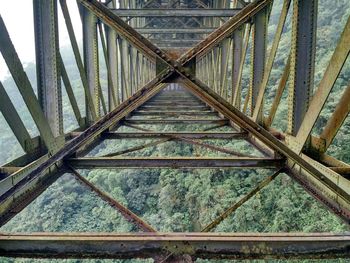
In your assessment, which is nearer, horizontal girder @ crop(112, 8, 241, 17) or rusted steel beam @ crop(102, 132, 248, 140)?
rusted steel beam @ crop(102, 132, 248, 140)

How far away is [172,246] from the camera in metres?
2.77

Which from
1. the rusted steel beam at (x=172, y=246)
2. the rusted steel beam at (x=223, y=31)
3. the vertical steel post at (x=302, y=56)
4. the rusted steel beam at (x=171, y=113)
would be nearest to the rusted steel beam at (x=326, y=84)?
the vertical steel post at (x=302, y=56)

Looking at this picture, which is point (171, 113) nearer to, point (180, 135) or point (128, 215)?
point (180, 135)

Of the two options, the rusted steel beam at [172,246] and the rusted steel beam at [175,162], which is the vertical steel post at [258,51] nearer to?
the rusted steel beam at [175,162]

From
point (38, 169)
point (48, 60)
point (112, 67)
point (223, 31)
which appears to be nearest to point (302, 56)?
point (223, 31)

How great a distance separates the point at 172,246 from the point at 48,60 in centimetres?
274

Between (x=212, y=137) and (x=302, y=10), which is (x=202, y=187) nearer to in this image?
(x=212, y=137)

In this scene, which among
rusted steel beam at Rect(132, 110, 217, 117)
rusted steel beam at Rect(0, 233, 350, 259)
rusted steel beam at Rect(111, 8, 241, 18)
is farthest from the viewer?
rusted steel beam at Rect(132, 110, 217, 117)

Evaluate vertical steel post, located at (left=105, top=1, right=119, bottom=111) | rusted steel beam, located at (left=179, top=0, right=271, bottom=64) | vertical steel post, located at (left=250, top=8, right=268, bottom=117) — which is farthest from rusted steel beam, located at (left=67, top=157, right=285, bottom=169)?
vertical steel post, located at (left=105, top=1, right=119, bottom=111)

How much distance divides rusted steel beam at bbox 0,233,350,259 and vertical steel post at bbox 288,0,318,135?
192cm

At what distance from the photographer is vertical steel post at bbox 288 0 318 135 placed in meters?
4.18

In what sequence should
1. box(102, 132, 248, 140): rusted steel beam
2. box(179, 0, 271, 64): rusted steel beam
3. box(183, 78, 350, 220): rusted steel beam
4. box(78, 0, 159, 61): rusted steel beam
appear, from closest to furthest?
box(183, 78, 350, 220): rusted steel beam → box(78, 0, 159, 61): rusted steel beam → box(179, 0, 271, 64): rusted steel beam → box(102, 132, 248, 140): rusted steel beam

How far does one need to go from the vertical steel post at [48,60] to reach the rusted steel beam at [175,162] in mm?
549

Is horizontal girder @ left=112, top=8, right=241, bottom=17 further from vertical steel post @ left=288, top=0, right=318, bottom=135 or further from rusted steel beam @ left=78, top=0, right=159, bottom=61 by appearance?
rusted steel beam @ left=78, top=0, right=159, bottom=61
